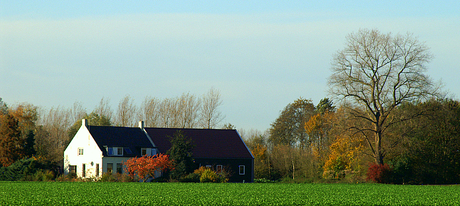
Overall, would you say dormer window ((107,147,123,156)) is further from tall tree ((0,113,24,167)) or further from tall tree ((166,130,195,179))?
tall tree ((0,113,24,167))

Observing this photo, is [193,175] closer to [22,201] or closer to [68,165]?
[68,165]

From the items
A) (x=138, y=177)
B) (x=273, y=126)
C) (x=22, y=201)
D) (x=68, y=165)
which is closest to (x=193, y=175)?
(x=138, y=177)

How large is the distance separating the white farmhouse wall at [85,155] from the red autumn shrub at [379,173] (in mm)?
25193

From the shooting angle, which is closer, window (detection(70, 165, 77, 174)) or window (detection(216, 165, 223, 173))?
window (detection(70, 165, 77, 174))

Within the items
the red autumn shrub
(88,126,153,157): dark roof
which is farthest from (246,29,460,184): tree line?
(88,126,153,157): dark roof

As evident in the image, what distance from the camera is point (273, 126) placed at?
7338 cm

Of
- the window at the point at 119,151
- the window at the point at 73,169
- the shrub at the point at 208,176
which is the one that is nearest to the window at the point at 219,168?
the shrub at the point at 208,176

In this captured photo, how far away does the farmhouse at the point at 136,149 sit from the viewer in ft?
161

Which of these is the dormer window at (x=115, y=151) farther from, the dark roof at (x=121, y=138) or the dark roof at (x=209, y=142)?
the dark roof at (x=209, y=142)

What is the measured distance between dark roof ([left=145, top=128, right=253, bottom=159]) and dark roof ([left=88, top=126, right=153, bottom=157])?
1.51 m

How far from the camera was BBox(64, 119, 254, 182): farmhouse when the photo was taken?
49094 mm

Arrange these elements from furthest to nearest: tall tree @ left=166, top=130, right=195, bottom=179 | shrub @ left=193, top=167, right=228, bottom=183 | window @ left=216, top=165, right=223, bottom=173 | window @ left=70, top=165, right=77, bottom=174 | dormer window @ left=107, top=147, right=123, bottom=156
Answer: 1. window @ left=216, top=165, right=223, bottom=173
2. window @ left=70, top=165, right=77, bottom=174
3. dormer window @ left=107, top=147, right=123, bottom=156
4. tall tree @ left=166, top=130, right=195, bottom=179
5. shrub @ left=193, top=167, right=228, bottom=183

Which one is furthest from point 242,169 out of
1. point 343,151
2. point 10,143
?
point 10,143

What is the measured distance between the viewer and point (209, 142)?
2146 inches
